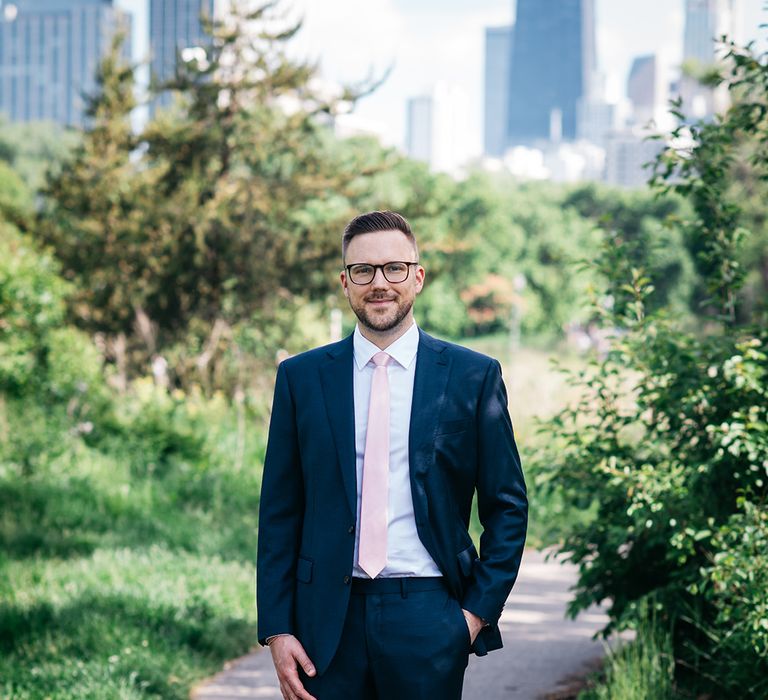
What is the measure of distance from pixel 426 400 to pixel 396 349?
16cm

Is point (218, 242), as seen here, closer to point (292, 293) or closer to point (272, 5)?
point (292, 293)

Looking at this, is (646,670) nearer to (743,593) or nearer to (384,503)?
(743,593)

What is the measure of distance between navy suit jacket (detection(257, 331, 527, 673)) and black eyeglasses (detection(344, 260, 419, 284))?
0.21m

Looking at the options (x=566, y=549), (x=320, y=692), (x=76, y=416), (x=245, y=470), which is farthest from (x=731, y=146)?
(x=76, y=416)

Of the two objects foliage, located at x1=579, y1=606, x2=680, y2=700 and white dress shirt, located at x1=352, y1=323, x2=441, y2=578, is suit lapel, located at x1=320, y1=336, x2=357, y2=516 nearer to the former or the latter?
white dress shirt, located at x1=352, y1=323, x2=441, y2=578

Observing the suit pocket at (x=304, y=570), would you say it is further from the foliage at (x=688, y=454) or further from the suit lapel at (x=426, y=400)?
the foliage at (x=688, y=454)

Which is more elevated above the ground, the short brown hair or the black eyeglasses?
the short brown hair

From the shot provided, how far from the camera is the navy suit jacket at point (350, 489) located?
2.75m

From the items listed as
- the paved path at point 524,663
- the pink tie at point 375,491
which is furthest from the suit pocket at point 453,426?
the paved path at point 524,663

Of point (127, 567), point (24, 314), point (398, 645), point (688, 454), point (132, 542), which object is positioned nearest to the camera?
point (398, 645)

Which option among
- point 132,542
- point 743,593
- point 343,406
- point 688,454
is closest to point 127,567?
point 132,542

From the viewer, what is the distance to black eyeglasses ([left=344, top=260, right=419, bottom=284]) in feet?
9.24

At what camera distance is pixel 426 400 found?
2.82 m

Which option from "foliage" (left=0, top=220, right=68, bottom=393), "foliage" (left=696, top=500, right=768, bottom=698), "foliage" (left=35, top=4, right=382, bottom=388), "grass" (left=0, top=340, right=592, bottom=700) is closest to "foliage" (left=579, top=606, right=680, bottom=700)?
"foliage" (left=696, top=500, right=768, bottom=698)
